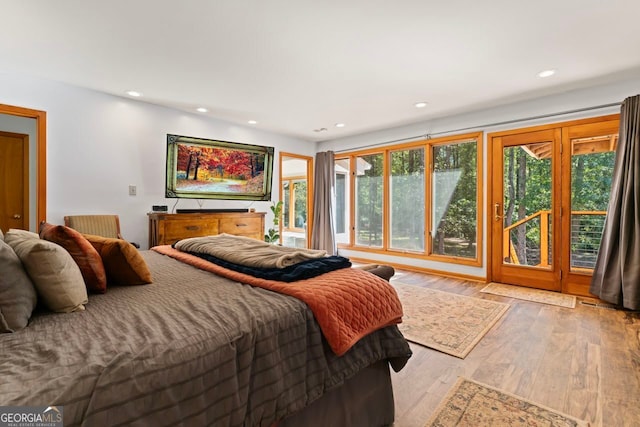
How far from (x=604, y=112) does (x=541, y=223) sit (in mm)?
1381

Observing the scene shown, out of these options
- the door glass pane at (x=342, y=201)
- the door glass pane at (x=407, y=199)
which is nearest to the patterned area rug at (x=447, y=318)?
the door glass pane at (x=407, y=199)

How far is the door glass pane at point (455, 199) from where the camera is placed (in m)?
4.44

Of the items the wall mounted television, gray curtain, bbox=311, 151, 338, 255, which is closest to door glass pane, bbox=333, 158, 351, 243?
gray curtain, bbox=311, 151, 338, 255

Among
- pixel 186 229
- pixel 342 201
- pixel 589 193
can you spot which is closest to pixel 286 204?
pixel 342 201

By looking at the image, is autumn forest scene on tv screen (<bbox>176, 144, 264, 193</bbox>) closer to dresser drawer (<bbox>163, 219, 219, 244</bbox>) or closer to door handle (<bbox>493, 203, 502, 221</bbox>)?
dresser drawer (<bbox>163, 219, 219, 244</bbox>)

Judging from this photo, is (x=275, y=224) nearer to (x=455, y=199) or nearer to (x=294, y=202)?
(x=455, y=199)

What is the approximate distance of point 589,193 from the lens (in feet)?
11.6

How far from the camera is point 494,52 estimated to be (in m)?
2.62

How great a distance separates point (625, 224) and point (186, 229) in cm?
489

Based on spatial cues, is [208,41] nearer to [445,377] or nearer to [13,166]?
[445,377]

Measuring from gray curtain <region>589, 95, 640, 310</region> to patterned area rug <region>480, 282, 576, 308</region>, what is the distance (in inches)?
12.9

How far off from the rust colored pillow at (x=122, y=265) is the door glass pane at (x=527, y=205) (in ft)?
14.0

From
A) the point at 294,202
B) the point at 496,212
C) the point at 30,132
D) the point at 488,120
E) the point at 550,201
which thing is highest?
the point at 488,120

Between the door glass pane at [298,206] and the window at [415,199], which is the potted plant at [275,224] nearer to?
the window at [415,199]
